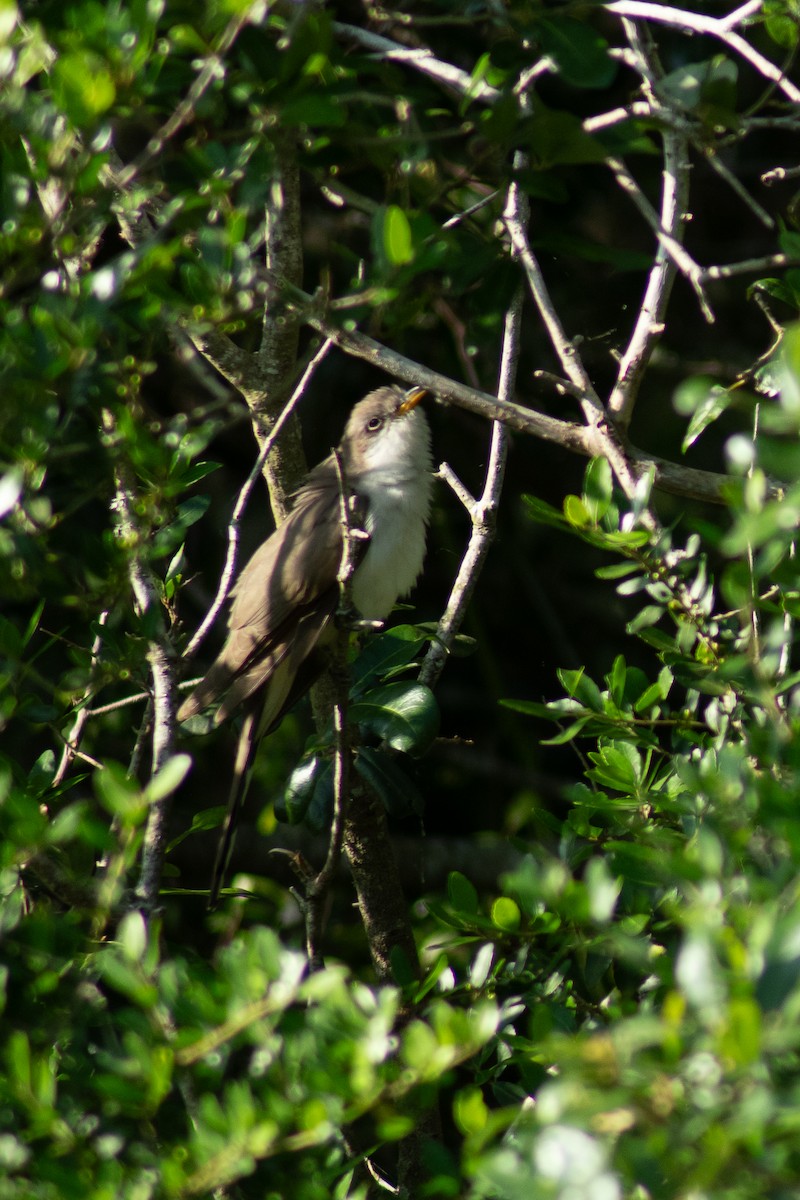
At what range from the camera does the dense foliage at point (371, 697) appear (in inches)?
63.9

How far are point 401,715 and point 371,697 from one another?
0.56ft

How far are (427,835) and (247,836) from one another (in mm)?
899

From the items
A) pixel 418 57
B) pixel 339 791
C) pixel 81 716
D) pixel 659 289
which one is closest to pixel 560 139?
pixel 418 57

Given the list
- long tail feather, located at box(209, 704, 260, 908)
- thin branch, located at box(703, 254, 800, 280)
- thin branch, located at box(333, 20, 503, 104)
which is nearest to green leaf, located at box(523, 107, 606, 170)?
thin branch, located at box(333, 20, 503, 104)

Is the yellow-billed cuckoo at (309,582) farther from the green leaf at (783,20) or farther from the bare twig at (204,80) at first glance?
the green leaf at (783,20)

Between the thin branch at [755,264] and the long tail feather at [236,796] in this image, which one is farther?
the long tail feather at [236,796]

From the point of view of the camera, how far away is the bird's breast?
4.59 metres

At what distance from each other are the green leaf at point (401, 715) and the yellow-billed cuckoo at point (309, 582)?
22 cm

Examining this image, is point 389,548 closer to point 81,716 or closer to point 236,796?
point 236,796

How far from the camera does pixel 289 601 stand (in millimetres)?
4289

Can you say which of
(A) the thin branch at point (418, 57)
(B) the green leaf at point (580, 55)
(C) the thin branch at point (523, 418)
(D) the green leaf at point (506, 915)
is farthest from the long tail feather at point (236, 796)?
(B) the green leaf at point (580, 55)

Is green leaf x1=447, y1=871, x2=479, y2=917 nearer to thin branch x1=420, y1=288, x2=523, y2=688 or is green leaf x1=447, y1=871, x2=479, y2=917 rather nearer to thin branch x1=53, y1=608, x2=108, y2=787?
thin branch x1=53, y1=608, x2=108, y2=787

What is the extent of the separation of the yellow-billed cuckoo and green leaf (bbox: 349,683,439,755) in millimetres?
219

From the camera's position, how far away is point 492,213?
3.00 metres
